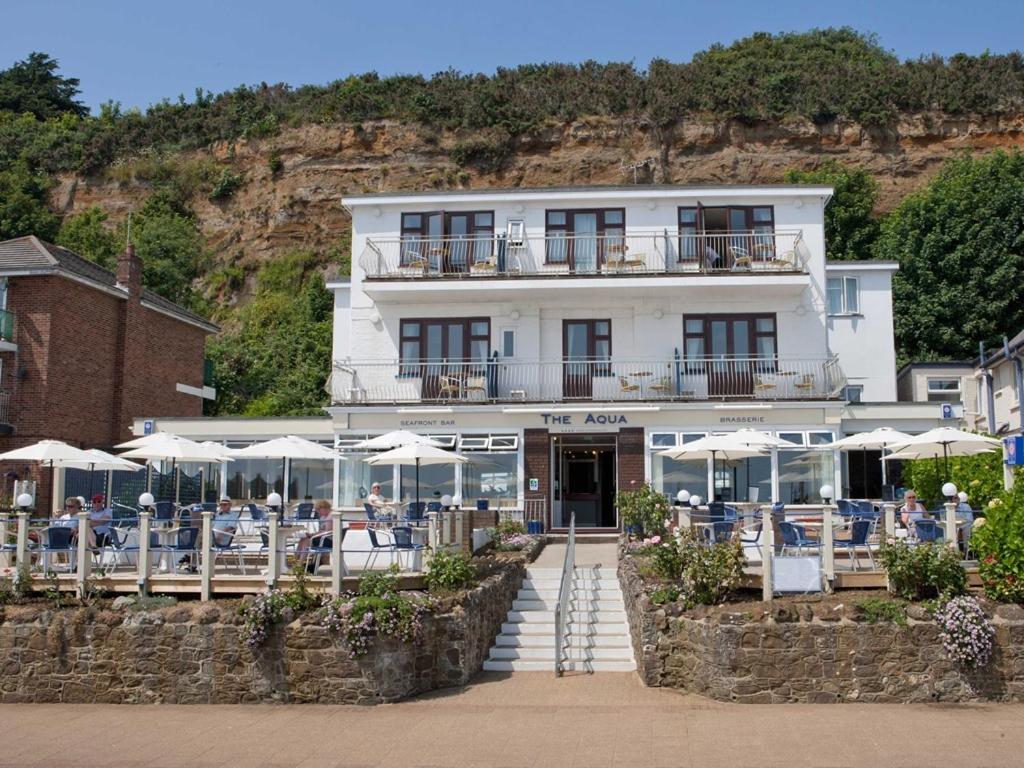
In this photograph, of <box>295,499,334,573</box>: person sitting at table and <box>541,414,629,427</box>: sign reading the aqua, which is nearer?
<box>295,499,334,573</box>: person sitting at table

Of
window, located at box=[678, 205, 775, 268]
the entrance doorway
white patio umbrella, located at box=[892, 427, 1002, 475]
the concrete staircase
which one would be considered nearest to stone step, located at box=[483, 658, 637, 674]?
the concrete staircase

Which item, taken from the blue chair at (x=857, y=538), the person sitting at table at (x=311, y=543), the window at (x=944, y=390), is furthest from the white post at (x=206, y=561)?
the window at (x=944, y=390)

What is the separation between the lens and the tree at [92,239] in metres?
51.3

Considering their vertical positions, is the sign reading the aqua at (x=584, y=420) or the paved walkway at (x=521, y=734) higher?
the sign reading the aqua at (x=584, y=420)

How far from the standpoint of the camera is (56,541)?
563 inches

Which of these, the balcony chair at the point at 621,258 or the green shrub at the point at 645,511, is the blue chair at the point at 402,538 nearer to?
the green shrub at the point at 645,511

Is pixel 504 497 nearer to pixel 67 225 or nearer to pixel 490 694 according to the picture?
pixel 490 694

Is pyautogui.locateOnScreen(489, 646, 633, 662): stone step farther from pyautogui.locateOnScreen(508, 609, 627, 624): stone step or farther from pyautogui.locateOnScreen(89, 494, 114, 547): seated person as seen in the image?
pyautogui.locateOnScreen(89, 494, 114, 547): seated person

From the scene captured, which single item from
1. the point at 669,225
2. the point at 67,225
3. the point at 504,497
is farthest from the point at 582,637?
the point at 67,225

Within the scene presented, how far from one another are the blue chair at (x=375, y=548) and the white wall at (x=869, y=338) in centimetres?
1963

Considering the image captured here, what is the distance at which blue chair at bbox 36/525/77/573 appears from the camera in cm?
1423

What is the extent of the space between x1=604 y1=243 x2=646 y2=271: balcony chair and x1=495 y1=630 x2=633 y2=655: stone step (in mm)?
13356

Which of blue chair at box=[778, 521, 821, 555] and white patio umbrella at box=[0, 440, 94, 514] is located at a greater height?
white patio umbrella at box=[0, 440, 94, 514]

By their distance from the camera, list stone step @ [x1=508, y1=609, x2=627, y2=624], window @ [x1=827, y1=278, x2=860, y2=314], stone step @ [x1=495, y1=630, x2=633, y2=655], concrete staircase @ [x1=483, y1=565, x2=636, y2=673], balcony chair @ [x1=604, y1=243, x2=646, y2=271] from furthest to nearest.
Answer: window @ [x1=827, y1=278, x2=860, y2=314]
balcony chair @ [x1=604, y1=243, x2=646, y2=271]
stone step @ [x1=508, y1=609, x2=627, y2=624]
stone step @ [x1=495, y1=630, x2=633, y2=655]
concrete staircase @ [x1=483, y1=565, x2=636, y2=673]
